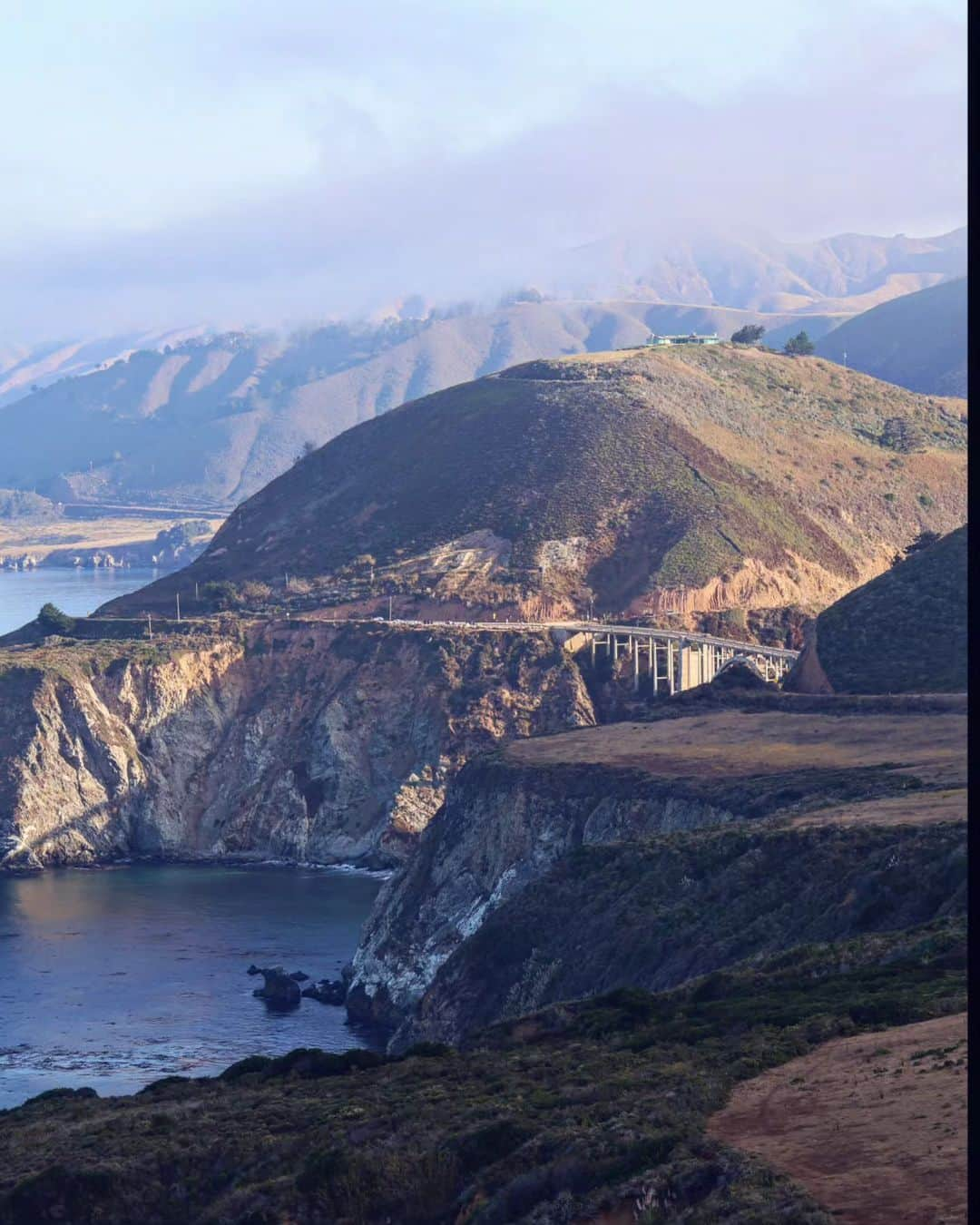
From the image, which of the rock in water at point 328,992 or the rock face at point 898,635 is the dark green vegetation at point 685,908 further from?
the rock face at point 898,635

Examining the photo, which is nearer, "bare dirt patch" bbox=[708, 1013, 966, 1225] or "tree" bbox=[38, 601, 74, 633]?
"bare dirt patch" bbox=[708, 1013, 966, 1225]

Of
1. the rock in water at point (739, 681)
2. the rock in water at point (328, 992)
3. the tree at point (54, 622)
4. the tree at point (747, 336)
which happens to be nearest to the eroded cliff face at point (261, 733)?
the tree at point (54, 622)

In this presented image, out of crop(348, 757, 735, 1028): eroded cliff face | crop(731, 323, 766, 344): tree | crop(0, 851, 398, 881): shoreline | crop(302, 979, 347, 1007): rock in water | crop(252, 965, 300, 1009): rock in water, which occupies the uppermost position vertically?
crop(731, 323, 766, 344): tree

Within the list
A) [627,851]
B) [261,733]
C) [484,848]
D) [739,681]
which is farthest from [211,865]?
[627,851]

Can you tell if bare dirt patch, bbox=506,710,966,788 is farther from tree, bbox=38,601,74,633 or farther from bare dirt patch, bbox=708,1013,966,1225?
tree, bbox=38,601,74,633

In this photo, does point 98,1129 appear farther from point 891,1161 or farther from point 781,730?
point 781,730

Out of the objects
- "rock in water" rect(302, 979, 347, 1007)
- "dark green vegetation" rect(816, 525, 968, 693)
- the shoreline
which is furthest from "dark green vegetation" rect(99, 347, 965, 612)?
"rock in water" rect(302, 979, 347, 1007)
